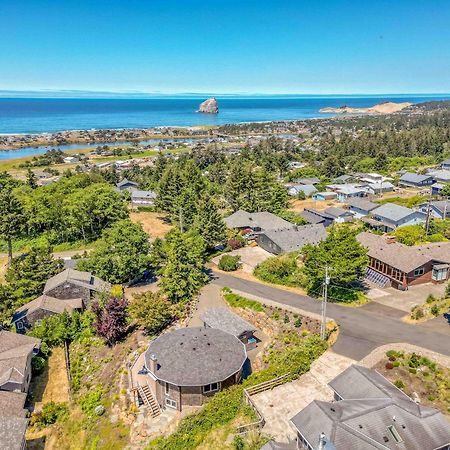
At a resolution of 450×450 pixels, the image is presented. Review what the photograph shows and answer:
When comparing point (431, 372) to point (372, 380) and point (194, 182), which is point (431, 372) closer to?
point (372, 380)

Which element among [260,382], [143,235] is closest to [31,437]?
[260,382]

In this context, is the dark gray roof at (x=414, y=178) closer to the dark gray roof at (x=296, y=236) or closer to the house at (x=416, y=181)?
the house at (x=416, y=181)

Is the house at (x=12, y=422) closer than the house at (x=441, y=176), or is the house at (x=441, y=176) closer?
the house at (x=12, y=422)

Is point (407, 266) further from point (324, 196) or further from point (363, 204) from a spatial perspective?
point (324, 196)

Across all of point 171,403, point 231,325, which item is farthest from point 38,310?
point 171,403

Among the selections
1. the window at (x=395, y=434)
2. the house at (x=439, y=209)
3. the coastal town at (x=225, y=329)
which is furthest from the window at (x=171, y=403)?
the house at (x=439, y=209)

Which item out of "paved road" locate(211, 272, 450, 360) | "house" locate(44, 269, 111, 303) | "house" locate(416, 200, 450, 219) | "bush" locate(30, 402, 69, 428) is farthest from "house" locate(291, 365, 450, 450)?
"house" locate(416, 200, 450, 219)
